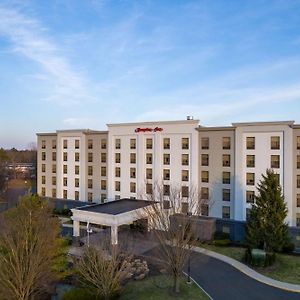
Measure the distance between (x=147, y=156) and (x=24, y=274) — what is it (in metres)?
28.6

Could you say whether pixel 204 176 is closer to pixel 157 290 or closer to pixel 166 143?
pixel 166 143

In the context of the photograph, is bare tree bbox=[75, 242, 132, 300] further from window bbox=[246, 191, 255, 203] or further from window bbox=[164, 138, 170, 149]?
window bbox=[164, 138, 170, 149]

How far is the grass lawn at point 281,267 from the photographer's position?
28.2m

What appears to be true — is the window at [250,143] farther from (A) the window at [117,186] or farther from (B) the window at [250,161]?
(A) the window at [117,186]

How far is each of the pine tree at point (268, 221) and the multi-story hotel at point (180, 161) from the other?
625cm

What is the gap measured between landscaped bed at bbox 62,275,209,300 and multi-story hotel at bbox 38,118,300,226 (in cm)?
1721

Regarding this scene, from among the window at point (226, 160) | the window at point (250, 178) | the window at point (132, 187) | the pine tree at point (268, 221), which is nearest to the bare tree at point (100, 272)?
the pine tree at point (268, 221)

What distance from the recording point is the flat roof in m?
39.8

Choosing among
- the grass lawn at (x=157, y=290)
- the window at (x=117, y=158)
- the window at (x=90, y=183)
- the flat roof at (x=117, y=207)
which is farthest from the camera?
the window at (x=90, y=183)

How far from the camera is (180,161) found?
150 feet

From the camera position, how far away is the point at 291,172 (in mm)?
38406

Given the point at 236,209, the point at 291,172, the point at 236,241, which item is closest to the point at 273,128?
the point at 291,172

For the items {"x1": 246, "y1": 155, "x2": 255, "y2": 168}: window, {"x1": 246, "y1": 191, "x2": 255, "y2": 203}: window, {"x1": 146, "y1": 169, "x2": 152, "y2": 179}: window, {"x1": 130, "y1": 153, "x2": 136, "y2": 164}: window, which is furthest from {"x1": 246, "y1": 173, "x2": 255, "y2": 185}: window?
{"x1": 130, "y1": 153, "x2": 136, "y2": 164}: window

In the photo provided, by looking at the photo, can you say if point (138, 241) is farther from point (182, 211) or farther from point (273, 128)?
point (273, 128)
